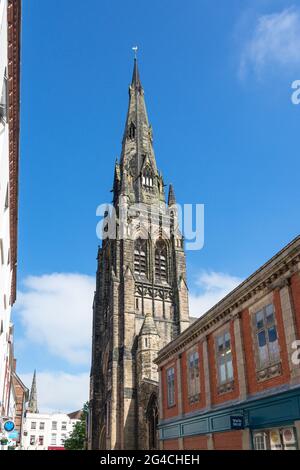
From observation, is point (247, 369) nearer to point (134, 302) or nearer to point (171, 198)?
point (134, 302)

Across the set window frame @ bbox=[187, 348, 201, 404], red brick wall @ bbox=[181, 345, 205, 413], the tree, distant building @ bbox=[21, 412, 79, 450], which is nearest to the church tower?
the tree

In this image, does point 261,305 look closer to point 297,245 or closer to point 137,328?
point 297,245

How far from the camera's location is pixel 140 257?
5344cm

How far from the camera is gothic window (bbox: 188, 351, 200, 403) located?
19.9m

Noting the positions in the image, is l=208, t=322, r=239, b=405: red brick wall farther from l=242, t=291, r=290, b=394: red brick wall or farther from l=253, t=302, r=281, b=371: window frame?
l=253, t=302, r=281, b=371: window frame

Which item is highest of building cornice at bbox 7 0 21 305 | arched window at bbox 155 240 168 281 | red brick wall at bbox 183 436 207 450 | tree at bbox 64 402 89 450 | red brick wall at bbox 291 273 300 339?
arched window at bbox 155 240 168 281

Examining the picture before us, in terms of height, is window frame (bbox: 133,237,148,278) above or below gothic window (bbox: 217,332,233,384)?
above

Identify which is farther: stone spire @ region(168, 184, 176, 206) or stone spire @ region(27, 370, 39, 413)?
stone spire @ region(27, 370, 39, 413)

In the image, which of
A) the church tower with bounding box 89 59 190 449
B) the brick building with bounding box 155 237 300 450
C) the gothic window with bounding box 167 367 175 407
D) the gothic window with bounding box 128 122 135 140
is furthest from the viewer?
the gothic window with bounding box 128 122 135 140

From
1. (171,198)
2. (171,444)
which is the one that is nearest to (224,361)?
(171,444)

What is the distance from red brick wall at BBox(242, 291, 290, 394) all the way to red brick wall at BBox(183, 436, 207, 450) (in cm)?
442

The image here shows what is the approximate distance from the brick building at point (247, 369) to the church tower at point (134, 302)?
69.3 ft

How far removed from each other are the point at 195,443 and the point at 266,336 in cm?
753
